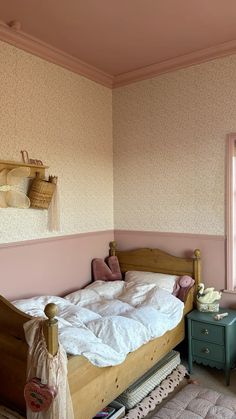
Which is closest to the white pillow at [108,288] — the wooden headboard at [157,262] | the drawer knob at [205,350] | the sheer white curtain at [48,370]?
the wooden headboard at [157,262]

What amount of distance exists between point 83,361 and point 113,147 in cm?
237

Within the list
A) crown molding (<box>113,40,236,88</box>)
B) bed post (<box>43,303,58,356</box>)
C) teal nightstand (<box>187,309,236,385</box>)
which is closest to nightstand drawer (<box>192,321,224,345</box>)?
teal nightstand (<box>187,309,236,385</box>)

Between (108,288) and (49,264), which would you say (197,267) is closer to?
(108,288)

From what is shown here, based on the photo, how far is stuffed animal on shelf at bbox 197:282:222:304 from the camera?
9.08ft

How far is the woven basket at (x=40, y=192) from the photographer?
2568 mm

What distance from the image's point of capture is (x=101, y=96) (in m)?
3.41

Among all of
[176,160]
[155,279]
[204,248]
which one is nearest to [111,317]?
[155,279]

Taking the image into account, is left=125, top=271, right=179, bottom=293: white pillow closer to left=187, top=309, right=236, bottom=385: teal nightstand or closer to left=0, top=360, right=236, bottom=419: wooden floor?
left=187, top=309, right=236, bottom=385: teal nightstand

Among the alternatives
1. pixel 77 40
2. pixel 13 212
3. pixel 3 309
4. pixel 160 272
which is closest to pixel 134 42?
pixel 77 40

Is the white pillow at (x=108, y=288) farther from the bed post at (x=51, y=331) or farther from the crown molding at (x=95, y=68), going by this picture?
the crown molding at (x=95, y=68)

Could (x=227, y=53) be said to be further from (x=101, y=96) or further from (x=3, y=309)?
(x=3, y=309)

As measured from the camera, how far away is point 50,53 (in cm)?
278

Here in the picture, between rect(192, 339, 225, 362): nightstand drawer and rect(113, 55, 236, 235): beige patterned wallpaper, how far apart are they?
0.92 metres

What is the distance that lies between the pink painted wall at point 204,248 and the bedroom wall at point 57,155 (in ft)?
1.71
